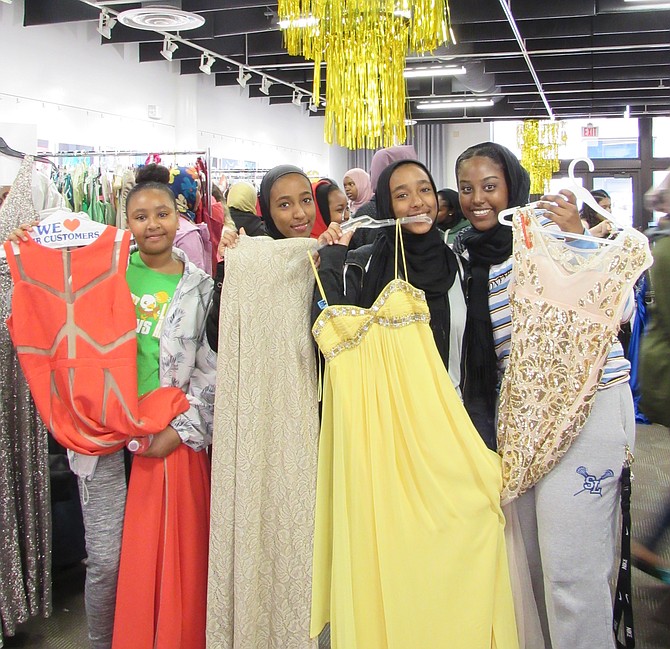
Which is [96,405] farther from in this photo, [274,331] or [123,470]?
[274,331]

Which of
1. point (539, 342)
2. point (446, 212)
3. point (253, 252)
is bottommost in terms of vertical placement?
point (539, 342)

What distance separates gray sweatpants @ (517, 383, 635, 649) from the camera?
1.70m

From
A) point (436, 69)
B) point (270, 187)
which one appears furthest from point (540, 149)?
point (270, 187)

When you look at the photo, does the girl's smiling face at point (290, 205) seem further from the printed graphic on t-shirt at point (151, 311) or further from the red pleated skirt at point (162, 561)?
the red pleated skirt at point (162, 561)

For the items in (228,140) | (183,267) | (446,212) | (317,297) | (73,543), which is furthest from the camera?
(228,140)

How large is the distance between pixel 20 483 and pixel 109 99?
19.1ft

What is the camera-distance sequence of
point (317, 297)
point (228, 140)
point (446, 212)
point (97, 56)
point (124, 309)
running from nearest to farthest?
point (317, 297), point (124, 309), point (446, 212), point (97, 56), point (228, 140)

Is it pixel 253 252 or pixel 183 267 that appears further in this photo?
pixel 183 267

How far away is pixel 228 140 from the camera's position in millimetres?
9648

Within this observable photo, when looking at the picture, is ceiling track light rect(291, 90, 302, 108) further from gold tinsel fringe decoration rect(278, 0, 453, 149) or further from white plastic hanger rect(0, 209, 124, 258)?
white plastic hanger rect(0, 209, 124, 258)

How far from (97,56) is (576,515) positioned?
6.97 metres

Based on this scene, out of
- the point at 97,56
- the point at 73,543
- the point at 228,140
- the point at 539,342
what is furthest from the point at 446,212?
the point at 228,140

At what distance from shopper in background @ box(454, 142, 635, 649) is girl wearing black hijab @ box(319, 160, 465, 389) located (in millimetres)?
56

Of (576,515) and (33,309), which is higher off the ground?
(33,309)
